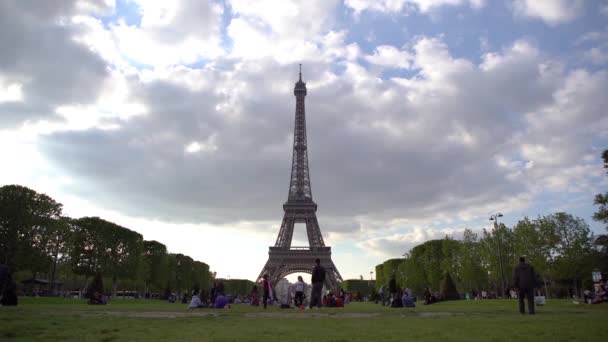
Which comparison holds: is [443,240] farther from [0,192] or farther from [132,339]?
[132,339]

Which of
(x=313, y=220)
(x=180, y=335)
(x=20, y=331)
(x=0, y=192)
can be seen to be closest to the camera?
(x=180, y=335)

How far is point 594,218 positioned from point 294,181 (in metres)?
66.8

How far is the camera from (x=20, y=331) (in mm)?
9008

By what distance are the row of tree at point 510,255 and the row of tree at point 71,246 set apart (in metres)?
37.7

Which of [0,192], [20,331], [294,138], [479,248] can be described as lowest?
[20,331]

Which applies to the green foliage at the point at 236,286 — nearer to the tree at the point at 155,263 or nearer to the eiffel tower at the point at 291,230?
the eiffel tower at the point at 291,230

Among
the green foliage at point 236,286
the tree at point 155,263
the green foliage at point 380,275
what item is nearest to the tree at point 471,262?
the green foliage at point 380,275

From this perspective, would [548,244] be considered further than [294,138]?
No

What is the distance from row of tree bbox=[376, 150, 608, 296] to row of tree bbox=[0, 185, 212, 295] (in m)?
37.7

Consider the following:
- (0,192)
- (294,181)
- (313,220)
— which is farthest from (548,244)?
(0,192)

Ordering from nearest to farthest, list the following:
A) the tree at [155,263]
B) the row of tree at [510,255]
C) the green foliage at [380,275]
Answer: the row of tree at [510,255] < the tree at [155,263] < the green foliage at [380,275]

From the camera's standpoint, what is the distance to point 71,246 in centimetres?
5709

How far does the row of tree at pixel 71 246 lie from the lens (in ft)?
149

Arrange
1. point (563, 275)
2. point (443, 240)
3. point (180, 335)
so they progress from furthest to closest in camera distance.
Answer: point (443, 240)
point (563, 275)
point (180, 335)
